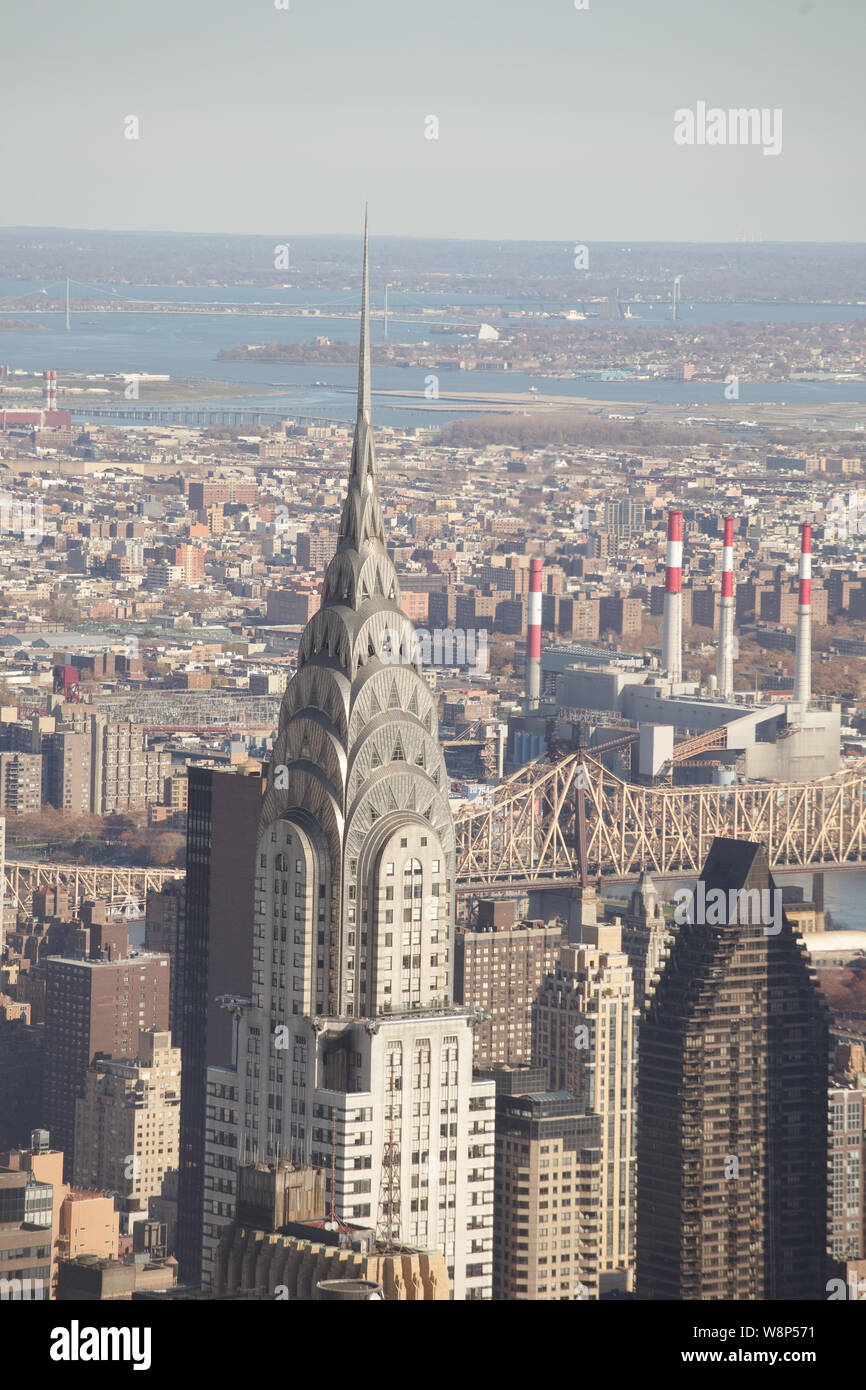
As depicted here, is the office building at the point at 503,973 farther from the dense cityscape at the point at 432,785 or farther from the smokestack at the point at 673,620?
the smokestack at the point at 673,620

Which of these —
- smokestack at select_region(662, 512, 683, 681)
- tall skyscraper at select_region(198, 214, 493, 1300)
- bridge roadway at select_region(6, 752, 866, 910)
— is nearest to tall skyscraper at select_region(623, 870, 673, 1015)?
bridge roadway at select_region(6, 752, 866, 910)

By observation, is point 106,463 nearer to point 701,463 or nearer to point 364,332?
point 701,463

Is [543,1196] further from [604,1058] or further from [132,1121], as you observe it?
[132,1121]

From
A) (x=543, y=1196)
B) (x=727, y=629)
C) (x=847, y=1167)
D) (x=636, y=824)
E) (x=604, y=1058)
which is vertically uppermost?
(x=543, y=1196)

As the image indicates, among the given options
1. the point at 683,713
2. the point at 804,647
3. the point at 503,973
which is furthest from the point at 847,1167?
the point at 804,647

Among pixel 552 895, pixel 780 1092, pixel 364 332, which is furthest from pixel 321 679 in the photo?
pixel 552 895

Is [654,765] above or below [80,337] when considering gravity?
below
